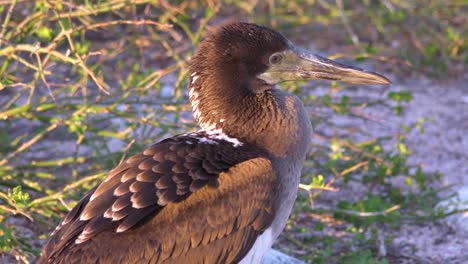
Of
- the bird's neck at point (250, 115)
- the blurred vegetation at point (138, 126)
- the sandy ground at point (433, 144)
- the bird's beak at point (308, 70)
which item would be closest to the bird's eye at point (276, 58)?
the bird's beak at point (308, 70)

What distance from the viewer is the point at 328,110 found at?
26.6ft

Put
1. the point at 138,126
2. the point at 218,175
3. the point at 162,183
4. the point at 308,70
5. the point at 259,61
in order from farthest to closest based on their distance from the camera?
1. the point at 138,126
2. the point at 308,70
3. the point at 259,61
4. the point at 218,175
5. the point at 162,183

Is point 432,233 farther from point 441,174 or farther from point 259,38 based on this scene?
point 259,38

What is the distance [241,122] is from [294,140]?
286mm

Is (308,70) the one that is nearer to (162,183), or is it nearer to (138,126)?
(162,183)

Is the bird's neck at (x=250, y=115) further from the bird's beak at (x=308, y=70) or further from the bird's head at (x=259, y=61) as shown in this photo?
the bird's beak at (x=308, y=70)

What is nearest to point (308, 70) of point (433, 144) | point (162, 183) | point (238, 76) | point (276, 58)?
point (276, 58)

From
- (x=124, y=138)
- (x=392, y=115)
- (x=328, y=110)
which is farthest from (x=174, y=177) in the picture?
(x=392, y=115)

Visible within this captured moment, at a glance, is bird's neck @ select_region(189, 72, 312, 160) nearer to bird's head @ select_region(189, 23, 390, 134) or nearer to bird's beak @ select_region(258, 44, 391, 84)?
bird's head @ select_region(189, 23, 390, 134)

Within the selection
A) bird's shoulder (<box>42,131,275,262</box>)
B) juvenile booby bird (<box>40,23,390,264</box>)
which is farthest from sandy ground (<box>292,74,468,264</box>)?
bird's shoulder (<box>42,131,275,262</box>)

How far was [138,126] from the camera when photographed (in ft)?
20.2

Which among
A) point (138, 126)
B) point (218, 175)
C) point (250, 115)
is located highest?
point (250, 115)

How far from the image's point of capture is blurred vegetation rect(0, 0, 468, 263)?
18.2ft

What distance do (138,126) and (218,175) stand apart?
1886mm
